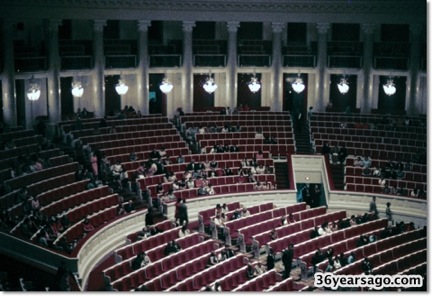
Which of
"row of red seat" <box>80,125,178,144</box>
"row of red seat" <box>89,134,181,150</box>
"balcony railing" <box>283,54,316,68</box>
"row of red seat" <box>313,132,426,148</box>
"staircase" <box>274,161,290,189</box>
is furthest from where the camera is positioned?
"balcony railing" <box>283,54,316,68</box>

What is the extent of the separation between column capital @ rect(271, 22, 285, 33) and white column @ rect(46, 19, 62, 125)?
30.7 ft

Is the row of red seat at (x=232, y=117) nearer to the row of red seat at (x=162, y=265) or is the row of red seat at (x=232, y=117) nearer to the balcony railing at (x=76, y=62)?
the balcony railing at (x=76, y=62)

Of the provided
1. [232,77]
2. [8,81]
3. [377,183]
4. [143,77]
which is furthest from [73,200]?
[232,77]

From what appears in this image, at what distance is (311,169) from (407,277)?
1472cm

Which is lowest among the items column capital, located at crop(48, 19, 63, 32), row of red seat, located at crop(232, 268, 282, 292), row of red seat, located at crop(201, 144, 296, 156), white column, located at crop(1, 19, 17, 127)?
row of red seat, located at crop(232, 268, 282, 292)

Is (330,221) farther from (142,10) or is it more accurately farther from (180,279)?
(142,10)

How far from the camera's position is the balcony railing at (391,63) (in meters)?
36.0

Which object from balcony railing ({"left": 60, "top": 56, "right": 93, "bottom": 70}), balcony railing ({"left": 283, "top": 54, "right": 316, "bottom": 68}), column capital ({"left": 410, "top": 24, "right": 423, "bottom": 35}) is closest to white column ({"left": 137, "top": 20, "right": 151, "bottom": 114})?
balcony railing ({"left": 60, "top": 56, "right": 93, "bottom": 70})

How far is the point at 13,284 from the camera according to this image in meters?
19.9

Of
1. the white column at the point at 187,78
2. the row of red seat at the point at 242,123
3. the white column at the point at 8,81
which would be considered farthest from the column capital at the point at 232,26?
the white column at the point at 8,81

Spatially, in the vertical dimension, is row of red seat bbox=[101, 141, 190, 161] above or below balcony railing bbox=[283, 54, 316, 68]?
below

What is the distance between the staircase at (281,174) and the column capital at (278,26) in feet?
21.1

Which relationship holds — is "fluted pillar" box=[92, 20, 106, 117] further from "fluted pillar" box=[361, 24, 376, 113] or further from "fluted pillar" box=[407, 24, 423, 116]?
"fluted pillar" box=[407, 24, 423, 116]

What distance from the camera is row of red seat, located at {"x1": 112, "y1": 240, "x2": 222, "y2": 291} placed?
2100cm
